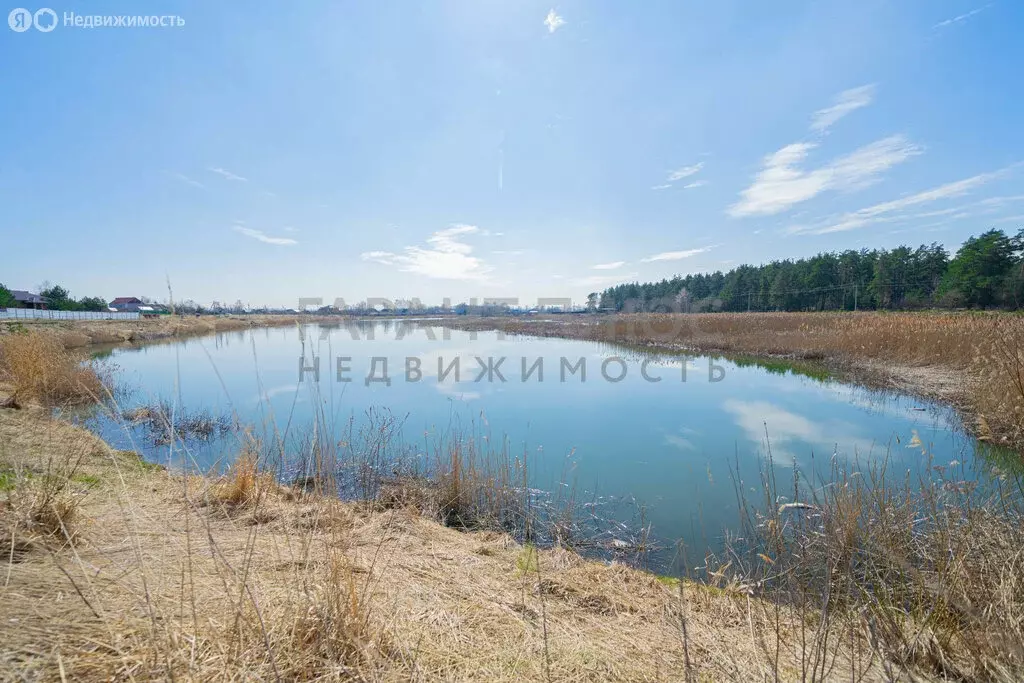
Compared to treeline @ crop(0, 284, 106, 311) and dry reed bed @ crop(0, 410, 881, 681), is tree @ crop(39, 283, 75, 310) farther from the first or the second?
dry reed bed @ crop(0, 410, 881, 681)

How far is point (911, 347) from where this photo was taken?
37.0ft

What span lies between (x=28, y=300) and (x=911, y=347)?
7214cm

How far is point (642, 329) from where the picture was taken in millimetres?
23656

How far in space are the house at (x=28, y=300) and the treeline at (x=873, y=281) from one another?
63.2 metres

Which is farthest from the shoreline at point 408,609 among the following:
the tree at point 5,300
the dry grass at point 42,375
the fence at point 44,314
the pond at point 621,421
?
the tree at point 5,300

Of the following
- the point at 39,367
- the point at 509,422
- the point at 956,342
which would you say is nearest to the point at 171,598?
the point at 509,422

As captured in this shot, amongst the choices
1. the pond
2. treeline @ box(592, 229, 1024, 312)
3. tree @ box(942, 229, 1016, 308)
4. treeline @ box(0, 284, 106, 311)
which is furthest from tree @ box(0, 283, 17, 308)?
tree @ box(942, 229, 1016, 308)

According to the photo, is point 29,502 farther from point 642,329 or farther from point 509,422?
point 642,329

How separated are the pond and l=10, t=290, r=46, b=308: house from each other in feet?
151

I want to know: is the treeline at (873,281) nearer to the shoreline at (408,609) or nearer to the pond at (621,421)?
the pond at (621,421)

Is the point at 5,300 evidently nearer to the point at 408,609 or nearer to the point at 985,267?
the point at 408,609

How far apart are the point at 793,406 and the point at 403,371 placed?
10.3 meters

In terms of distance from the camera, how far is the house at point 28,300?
137 ft

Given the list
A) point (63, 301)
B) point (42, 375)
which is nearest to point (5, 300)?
point (63, 301)
